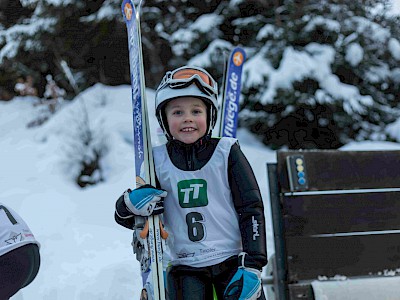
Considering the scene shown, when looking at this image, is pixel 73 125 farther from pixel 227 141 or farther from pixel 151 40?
pixel 227 141

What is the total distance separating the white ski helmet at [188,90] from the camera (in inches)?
97.8

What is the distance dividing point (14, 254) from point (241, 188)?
1.13 metres

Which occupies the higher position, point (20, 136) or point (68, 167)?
point (20, 136)

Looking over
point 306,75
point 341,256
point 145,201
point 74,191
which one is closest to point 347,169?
point 341,256

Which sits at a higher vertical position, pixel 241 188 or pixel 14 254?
pixel 241 188

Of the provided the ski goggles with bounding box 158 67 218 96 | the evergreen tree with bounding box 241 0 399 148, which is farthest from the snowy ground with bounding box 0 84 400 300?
the ski goggles with bounding box 158 67 218 96

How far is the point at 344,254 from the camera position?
3.55 meters

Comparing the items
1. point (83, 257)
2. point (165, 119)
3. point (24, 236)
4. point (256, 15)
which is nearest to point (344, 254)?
point (165, 119)

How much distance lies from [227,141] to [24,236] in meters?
1.15

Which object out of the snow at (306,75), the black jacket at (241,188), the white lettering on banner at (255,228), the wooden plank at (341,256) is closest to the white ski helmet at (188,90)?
the black jacket at (241,188)

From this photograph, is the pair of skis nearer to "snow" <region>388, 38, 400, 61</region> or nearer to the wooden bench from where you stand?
the wooden bench

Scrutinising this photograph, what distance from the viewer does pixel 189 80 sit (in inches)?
97.6

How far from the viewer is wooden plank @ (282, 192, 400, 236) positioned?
3537mm

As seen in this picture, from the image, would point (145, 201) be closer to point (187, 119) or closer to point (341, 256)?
point (187, 119)
